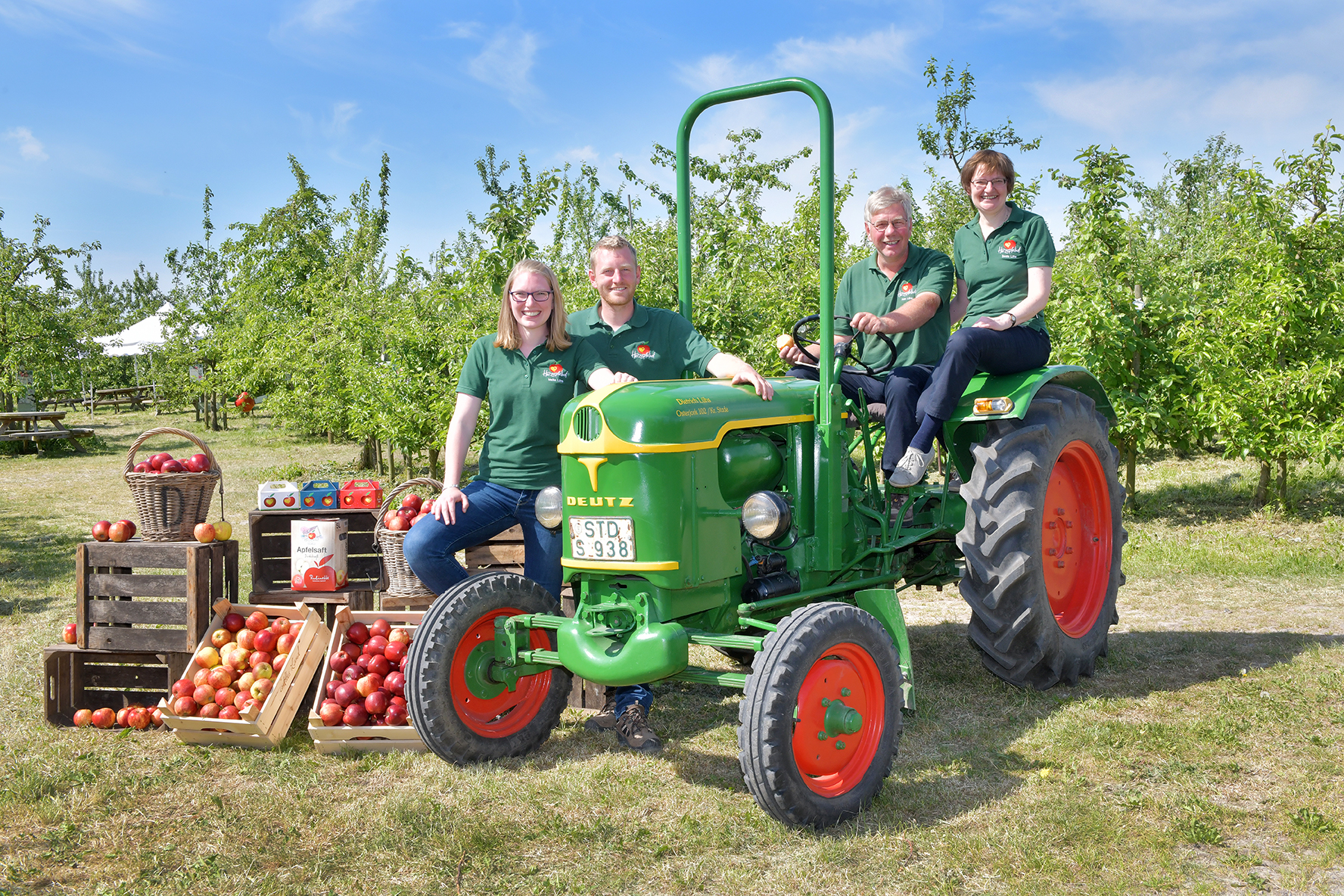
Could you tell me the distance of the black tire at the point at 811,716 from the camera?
128 inches

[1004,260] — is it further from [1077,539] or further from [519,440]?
[519,440]

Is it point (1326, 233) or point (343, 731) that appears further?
point (1326, 233)

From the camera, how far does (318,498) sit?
5445mm

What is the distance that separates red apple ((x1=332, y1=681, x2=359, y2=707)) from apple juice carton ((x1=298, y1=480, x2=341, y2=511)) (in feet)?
4.24

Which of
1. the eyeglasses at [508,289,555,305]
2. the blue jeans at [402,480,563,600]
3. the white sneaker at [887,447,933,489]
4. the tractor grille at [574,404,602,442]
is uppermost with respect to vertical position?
the eyeglasses at [508,289,555,305]

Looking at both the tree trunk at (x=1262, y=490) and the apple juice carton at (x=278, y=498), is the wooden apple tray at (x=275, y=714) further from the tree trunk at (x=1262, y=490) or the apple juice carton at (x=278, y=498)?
the tree trunk at (x=1262, y=490)

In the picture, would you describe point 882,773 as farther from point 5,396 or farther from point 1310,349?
point 5,396

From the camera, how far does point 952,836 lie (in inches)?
134

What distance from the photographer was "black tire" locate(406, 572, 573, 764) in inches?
154

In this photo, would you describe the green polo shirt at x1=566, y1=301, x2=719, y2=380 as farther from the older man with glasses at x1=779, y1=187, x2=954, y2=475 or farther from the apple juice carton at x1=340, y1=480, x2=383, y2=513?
the apple juice carton at x1=340, y1=480, x2=383, y2=513

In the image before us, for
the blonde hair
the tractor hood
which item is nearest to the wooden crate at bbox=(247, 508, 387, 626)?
the blonde hair

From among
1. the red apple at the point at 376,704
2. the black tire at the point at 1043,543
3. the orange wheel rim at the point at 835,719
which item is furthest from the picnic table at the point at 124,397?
the orange wheel rim at the point at 835,719

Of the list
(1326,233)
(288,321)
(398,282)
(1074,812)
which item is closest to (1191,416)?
(1326,233)

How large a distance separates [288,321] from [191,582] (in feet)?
66.4
